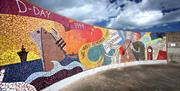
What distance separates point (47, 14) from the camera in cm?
1131

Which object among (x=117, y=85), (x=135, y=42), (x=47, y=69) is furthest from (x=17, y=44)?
(x=135, y=42)

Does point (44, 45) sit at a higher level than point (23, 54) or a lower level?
higher

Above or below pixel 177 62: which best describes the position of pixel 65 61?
above

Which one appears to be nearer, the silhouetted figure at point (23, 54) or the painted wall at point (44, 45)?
the painted wall at point (44, 45)

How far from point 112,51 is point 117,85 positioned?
867cm

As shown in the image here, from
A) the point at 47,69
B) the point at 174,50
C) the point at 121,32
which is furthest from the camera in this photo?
the point at 174,50

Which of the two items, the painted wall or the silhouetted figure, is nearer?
the painted wall

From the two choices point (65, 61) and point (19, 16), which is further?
point (65, 61)

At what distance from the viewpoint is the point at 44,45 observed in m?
10.8

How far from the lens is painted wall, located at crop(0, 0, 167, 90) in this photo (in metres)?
8.33

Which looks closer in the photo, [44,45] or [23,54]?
[23,54]

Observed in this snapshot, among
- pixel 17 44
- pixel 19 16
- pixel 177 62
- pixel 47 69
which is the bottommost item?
pixel 177 62

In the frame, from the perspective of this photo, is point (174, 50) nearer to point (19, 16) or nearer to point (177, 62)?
point (177, 62)

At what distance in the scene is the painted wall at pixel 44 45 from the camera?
833cm
